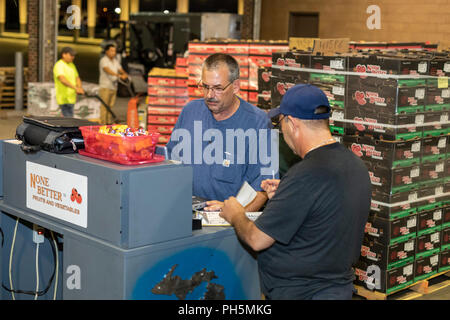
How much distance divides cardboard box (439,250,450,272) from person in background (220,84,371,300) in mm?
3963

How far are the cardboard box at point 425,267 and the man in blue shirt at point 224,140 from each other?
2.91 m

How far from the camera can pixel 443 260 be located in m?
6.90

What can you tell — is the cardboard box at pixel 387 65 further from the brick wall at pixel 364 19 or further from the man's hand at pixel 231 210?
the brick wall at pixel 364 19

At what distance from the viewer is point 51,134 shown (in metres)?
3.64

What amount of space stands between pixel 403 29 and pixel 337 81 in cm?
981

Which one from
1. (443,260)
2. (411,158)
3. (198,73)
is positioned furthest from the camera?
(198,73)

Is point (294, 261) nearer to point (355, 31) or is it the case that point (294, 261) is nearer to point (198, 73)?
point (198, 73)

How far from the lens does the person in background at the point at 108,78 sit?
1566cm

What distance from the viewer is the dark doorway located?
18156 mm

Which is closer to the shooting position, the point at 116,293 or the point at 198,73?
the point at 116,293

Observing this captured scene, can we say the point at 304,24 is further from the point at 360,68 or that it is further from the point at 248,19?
the point at 360,68

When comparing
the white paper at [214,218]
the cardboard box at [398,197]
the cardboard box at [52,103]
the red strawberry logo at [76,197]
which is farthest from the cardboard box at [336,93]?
the cardboard box at [52,103]
